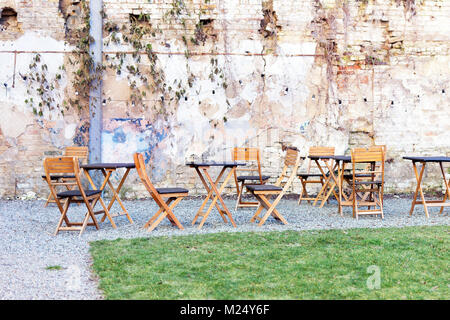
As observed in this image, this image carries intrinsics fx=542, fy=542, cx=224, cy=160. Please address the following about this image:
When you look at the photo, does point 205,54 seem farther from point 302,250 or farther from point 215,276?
point 215,276

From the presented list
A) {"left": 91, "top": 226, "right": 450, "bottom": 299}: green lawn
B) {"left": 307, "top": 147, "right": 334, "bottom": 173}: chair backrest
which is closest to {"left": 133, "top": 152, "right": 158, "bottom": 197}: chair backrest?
{"left": 91, "top": 226, "right": 450, "bottom": 299}: green lawn

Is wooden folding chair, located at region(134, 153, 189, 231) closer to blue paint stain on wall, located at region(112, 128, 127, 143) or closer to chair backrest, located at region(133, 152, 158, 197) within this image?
chair backrest, located at region(133, 152, 158, 197)

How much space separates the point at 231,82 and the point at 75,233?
517cm

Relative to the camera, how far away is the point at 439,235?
20.0 ft

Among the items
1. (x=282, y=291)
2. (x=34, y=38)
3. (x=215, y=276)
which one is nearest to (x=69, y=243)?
(x=215, y=276)

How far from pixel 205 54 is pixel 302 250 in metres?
6.29

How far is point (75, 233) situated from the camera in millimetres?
6586

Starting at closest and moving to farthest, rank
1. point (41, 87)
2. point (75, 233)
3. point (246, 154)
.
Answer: point (75, 233)
point (246, 154)
point (41, 87)

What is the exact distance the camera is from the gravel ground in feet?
13.8

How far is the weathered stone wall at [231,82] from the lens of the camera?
10.3 m

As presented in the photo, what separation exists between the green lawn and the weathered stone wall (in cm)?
473

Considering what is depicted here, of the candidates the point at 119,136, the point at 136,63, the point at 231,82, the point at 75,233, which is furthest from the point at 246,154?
the point at 75,233

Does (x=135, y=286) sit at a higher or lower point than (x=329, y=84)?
lower

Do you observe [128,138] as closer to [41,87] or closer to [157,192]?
[41,87]
